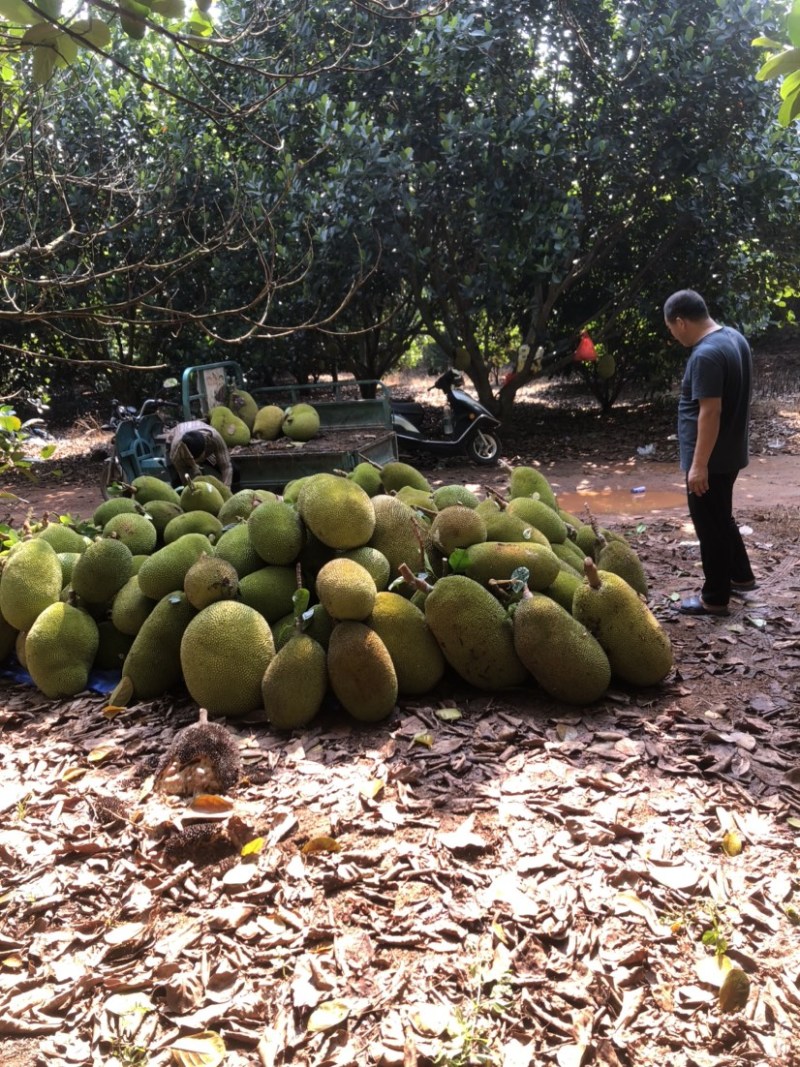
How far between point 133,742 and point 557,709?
1544 mm

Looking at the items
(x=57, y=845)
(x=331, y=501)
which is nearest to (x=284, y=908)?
(x=57, y=845)

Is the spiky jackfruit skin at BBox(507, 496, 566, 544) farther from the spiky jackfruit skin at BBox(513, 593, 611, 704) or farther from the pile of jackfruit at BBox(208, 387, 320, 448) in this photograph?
the pile of jackfruit at BBox(208, 387, 320, 448)

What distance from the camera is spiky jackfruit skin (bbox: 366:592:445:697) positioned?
2.95m

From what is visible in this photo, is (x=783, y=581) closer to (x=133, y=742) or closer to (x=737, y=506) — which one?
(x=737, y=506)

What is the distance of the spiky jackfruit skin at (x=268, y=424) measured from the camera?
7.47 m

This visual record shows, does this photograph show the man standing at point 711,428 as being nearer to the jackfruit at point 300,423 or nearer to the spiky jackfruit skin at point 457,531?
the spiky jackfruit skin at point 457,531

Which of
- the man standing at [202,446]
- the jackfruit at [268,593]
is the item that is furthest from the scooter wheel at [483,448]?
the jackfruit at [268,593]

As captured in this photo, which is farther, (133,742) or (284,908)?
(133,742)

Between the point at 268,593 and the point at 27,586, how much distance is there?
108 cm

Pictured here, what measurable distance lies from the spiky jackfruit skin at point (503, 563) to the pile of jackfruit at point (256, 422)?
4.40 meters

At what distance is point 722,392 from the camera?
3730 millimetres

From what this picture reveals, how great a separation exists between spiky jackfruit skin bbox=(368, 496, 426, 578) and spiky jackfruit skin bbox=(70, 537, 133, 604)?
1077mm

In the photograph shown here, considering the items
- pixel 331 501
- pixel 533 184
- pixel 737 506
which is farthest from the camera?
pixel 533 184

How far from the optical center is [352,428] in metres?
7.75
